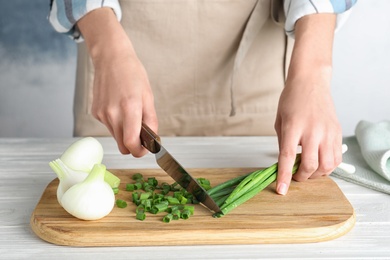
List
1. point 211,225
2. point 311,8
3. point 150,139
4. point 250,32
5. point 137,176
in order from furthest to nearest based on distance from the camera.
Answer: point 250,32 → point 311,8 → point 137,176 → point 150,139 → point 211,225

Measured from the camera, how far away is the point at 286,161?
138 centimetres

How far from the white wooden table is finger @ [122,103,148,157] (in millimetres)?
246

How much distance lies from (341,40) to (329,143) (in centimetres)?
183

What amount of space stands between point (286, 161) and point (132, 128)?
1.08ft

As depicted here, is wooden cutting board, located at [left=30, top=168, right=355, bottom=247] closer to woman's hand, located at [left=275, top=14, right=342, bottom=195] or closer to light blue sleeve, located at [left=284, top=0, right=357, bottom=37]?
woman's hand, located at [left=275, top=14, right=342, bottom=195]

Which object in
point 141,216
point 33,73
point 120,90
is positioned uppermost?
point 120,90

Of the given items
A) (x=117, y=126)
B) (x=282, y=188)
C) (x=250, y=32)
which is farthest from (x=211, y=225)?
(x=250, y=32)

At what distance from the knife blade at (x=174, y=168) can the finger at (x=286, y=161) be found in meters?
0.17

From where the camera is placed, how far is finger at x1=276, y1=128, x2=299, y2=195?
4.50 ft

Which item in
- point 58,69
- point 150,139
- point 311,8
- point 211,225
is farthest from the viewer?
point 58,69

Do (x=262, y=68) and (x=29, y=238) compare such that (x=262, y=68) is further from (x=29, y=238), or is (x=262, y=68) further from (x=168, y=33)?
(x=29, y=238)

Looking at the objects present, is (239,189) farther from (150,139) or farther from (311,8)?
(311,8)

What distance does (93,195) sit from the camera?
4.02ft

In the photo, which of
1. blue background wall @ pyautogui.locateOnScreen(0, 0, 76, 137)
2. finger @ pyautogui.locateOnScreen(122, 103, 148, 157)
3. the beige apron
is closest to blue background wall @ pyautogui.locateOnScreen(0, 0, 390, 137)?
blue background wall @ pyautogui.locateOnScreen(0, 0, 76, 137)
